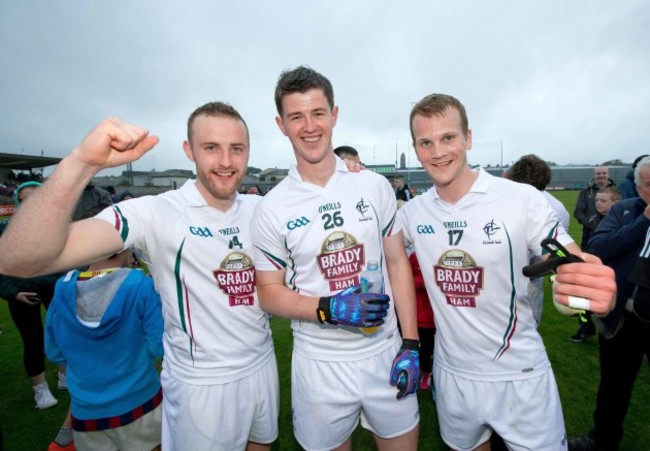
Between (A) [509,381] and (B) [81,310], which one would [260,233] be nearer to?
(B) [81,310]

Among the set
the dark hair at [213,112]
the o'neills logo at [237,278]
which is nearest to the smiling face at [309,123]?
the dark hair at [213,112]

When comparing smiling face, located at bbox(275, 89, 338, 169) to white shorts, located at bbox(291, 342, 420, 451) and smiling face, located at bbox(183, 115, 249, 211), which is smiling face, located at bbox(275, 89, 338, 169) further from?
white shorts, located at bbox(291, 342, 420, 451)

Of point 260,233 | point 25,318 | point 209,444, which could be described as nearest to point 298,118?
point 260,233

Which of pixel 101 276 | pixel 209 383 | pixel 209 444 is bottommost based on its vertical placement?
pixel 209 444

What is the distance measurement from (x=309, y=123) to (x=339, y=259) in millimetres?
953

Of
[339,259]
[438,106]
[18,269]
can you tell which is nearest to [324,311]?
[339,259]

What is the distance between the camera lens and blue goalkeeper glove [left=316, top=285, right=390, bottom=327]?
202cm

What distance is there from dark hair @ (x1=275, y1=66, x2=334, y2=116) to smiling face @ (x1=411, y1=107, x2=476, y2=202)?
72 cm

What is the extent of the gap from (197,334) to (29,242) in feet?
3.85

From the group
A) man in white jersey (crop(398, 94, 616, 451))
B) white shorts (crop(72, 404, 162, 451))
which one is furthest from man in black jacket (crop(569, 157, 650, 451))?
white shorts (crop(72, 404, 162, 451))

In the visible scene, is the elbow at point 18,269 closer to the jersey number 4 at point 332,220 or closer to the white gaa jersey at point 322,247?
the white gaa jersey at point 322,247

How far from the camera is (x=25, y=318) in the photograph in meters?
4.31

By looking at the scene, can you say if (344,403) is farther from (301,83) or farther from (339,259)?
(301,83)

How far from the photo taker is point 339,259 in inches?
91.1
